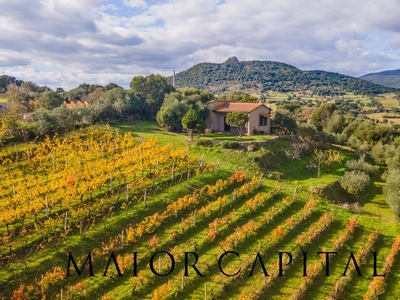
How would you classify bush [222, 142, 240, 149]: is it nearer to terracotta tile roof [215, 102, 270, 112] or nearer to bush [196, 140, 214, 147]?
bush [196, 140, 214, 147]

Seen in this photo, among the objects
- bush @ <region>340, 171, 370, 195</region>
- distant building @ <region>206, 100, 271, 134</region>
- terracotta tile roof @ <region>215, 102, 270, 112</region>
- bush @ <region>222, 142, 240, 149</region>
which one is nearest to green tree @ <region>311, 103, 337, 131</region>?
distant building @ <region>206, 100, 271, 134</region>

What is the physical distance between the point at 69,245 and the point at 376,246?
2222cm

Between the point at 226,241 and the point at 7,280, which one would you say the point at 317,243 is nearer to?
the point at 226,241

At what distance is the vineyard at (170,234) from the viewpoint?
18828 mm

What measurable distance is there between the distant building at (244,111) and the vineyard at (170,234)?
51.6ft

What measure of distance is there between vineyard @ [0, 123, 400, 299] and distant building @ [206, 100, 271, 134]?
15.7 metres

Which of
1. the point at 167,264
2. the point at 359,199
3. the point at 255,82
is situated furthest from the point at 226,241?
the point at 255,82

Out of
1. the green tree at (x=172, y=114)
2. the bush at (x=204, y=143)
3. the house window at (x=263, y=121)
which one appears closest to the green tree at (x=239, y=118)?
the house window at (x=263, y=121)

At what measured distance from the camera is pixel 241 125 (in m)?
46.5

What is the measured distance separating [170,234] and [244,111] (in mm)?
29138

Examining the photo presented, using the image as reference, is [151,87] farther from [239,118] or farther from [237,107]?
[239,118]

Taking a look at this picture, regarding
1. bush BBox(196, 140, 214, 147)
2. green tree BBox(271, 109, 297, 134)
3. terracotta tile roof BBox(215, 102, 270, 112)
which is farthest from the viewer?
green tree BBox(271, 109, 297, 134)

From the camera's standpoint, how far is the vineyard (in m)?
18.8

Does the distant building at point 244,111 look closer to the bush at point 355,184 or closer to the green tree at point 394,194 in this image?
the bush at point 355,184
